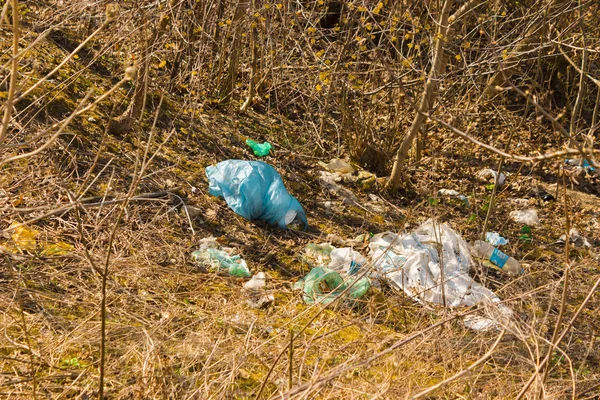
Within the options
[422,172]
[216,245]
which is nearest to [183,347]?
[216,245]

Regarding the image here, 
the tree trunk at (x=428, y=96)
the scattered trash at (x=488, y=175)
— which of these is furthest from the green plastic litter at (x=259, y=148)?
the scattered trash at (x=488, y=175)

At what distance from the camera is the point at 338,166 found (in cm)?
546

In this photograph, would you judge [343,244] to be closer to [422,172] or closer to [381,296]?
[381,296]

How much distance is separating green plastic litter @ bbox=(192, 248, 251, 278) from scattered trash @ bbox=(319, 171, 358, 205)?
134 cm

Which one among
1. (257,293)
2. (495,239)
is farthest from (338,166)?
(257,293)

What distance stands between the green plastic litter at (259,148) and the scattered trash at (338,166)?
1.58ft

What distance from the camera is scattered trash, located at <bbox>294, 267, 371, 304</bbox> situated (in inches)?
144

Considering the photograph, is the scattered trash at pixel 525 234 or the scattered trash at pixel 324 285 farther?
the scattered trash at pixel 525 234

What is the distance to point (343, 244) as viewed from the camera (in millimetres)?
4434

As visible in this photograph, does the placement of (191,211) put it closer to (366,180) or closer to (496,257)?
(366,180)

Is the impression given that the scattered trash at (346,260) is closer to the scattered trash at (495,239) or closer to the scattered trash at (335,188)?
the scattered trash at (335,188)

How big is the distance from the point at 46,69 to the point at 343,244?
2.47 meters

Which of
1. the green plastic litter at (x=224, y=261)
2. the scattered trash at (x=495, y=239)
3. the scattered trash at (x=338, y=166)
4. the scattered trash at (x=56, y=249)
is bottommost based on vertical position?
the scattered trash at (x=495, y=239)

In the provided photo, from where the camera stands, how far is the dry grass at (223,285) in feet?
8.47
